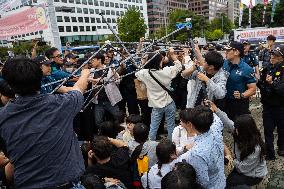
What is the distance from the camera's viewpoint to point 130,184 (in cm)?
393

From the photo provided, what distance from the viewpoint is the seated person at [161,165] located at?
3.39 meters

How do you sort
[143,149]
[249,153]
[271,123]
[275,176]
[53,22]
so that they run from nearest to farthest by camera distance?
1. [249,153]
2. [143,149]
3. [275,176]
4. [271,123]
5. [53,22]

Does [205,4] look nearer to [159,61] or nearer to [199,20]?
[199,20]

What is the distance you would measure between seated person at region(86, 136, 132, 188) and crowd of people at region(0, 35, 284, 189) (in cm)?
1

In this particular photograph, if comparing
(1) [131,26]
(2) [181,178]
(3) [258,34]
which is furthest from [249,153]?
(1) [131,26]

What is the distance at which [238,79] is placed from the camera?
5.09m

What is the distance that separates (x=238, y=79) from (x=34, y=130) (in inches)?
155

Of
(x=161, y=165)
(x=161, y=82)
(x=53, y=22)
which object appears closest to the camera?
(x=161, y=165)

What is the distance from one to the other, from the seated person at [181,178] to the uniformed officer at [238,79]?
2.41 metres

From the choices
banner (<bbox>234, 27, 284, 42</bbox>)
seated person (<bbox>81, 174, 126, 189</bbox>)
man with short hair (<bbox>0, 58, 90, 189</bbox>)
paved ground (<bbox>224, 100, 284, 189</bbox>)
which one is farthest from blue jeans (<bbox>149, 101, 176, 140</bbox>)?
banner (<bbox>234, 27, 284, 42</bbox>)

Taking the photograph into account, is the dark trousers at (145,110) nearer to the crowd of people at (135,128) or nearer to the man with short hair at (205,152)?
the crowd of people at (135,128)

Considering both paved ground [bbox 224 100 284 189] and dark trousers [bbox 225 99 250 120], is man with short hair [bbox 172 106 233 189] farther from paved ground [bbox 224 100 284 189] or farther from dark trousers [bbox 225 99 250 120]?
dark trousers [bbox 225 99 250 120]

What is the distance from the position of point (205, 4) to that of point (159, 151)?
521ft

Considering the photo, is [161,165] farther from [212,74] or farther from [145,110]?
[145,110]
